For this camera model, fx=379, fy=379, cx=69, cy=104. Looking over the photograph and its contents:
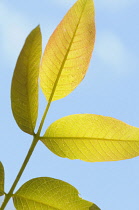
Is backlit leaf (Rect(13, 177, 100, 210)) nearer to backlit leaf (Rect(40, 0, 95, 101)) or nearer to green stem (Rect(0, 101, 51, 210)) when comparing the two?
green stem (Rect(0, 101, 51, 210))

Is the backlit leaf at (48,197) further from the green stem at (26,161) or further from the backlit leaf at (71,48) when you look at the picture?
the backlit leaf at (71,48)

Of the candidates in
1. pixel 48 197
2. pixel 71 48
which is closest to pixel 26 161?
pixel 48 197

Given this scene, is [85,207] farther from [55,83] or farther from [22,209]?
[55,83]

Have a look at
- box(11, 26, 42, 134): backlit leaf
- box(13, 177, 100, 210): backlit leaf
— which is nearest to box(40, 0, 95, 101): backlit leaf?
box(11, 26, 42, 134): backlit leaf

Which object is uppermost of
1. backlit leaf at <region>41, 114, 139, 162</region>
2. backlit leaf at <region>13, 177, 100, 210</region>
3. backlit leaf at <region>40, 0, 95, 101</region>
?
backlit leaf at <region>40, 0, 95, 101</region>

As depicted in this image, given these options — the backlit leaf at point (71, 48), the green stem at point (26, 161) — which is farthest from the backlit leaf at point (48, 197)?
the backlit leaf at point (71, 48)

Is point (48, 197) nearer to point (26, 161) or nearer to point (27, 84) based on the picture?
point (26, 161)
